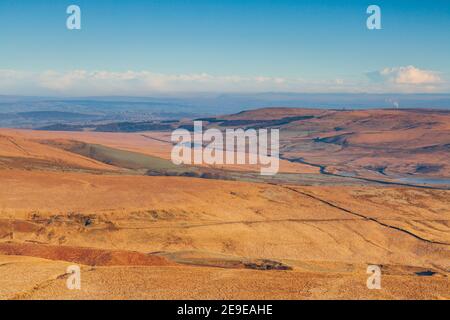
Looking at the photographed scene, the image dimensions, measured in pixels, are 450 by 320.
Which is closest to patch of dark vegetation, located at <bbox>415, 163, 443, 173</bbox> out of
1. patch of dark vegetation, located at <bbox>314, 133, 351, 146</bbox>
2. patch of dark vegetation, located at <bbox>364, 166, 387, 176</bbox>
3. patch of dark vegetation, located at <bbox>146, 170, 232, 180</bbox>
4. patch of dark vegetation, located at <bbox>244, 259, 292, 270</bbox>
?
patch of dark vegetation, located at <bbox>364, 166, 387, 176</bbox>

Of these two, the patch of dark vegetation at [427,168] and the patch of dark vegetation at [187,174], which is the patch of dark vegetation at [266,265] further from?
the patch of dark vegetation at [427,168]

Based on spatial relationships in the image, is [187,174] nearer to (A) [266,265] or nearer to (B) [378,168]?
(A) [266,265]

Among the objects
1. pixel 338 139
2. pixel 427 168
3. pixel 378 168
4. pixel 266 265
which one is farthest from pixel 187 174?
pixel 338 139

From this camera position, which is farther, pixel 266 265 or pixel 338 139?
pixel 338 139

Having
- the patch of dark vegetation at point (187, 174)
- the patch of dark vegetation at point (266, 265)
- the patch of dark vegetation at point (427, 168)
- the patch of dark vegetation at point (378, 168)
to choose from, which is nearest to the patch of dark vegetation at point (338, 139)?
the patch of dark vegetation at point (378, 168)

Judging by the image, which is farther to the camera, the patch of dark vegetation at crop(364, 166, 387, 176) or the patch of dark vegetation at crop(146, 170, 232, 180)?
the patch of dark vegetation at crop(364, 166, 387, 176)

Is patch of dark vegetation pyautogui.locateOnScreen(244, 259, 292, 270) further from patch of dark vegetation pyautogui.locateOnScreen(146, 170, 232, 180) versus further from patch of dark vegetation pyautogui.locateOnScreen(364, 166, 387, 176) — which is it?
patch of dark vegetation pyautogui.locateOnScreen(364, 166, 387, 176)

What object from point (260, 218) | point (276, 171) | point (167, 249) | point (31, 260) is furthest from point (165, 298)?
point (276, 171)

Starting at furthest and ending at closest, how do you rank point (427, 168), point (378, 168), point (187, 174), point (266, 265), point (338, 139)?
1. point (338, 139)
2. point (378, 168)
3. point (427, 168)
4. point (187, 174)
5. point (266, 265)

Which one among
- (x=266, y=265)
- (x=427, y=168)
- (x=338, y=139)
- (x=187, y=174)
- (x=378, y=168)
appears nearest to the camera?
(x=266, y=265)
